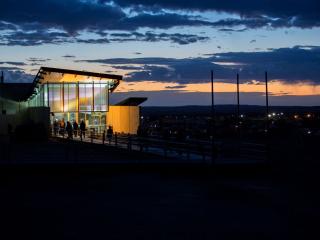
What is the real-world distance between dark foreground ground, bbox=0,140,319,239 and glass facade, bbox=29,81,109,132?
2905 cm

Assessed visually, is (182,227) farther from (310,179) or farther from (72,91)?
(72,91)

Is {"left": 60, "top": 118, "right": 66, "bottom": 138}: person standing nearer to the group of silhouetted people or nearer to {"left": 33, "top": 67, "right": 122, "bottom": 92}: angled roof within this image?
the group of silhouetted people

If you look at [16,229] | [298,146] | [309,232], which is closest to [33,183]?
[16,229]

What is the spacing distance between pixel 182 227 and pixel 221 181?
856 cm

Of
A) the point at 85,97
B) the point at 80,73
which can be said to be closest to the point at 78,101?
the point at 85,97

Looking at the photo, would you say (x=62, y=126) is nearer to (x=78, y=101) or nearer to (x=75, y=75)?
(x=78, y=101)

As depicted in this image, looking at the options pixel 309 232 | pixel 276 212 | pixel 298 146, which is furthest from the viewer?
pixel 298 146

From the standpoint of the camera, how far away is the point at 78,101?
5272cm

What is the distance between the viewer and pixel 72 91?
173ft

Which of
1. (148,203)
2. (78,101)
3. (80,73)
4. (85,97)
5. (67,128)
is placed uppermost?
(80,73)

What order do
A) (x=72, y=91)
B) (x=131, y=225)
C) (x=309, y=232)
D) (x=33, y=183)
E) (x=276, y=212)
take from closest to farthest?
(x=309, y=232), (x=131, y=225), (x=276, y=212), (x=33, y=183), (x=72, y=91)

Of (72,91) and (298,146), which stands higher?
(72,91)

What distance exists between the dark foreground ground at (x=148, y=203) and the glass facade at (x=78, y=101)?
1144 inches

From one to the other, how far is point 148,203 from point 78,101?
38.0 metres
